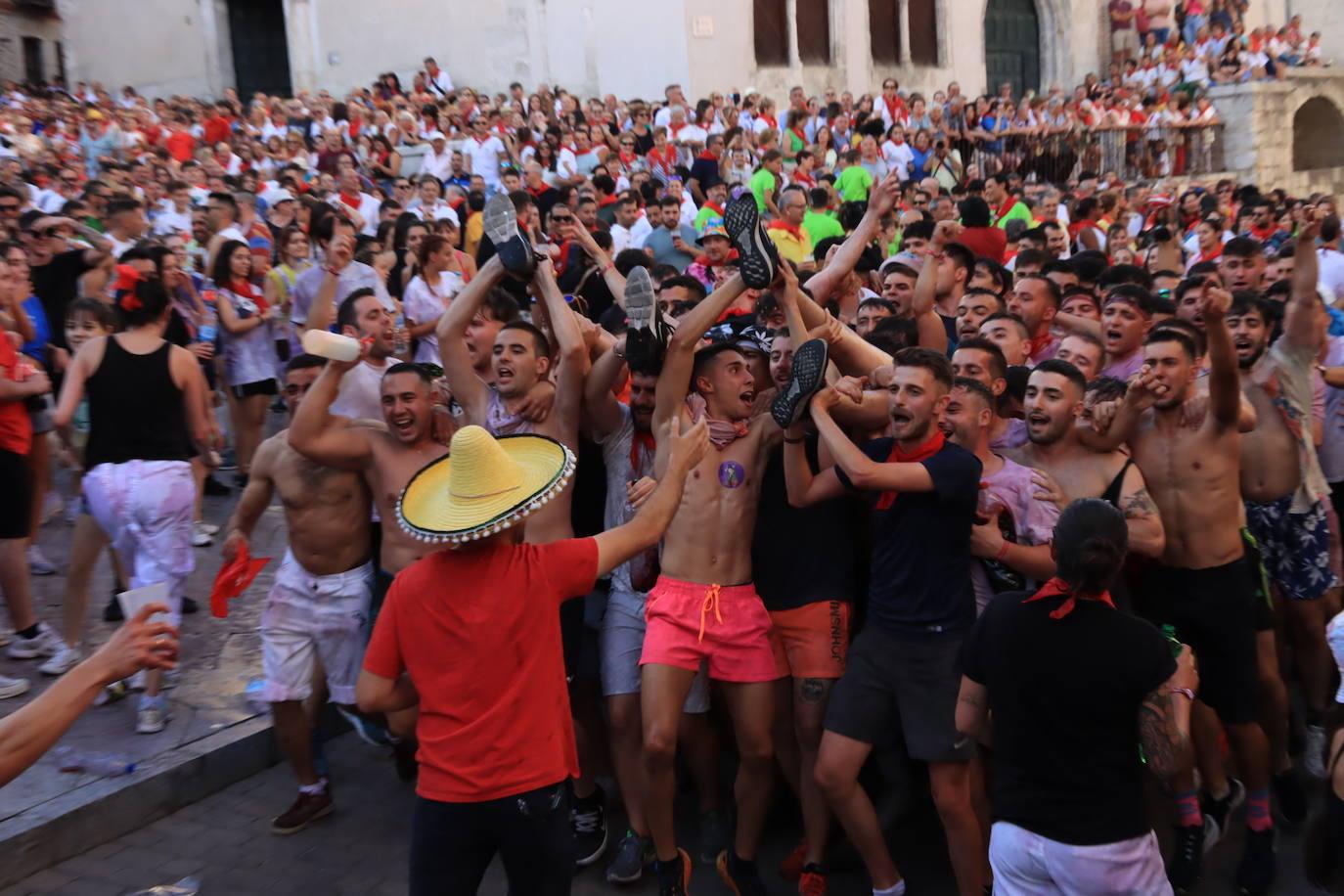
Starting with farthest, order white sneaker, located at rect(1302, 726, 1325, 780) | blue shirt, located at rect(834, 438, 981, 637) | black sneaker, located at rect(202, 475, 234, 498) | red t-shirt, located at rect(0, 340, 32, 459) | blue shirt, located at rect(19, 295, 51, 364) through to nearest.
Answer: black sneaker, located at rect(202, 475, 234, 498), blue shirt, located at rect(19, 295, 51, 364), red t-shirt, located at rect(0, 340, 32, 459), white sneaker, located at rect(1302, 726, 1325, 780), blue shirt, located at rect(834, 438, 981, 637)

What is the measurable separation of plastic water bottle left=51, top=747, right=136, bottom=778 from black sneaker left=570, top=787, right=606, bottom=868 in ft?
6.53

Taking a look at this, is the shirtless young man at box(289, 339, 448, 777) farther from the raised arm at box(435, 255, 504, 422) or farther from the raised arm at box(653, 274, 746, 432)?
the raised arm at box(653, 274, 746, 432)

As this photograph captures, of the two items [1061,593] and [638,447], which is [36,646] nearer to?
[638,447]

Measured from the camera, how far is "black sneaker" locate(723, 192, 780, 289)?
4.99 metres

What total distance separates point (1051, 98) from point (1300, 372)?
21454 mm

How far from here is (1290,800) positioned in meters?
5.55

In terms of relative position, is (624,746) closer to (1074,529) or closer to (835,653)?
(835,653)

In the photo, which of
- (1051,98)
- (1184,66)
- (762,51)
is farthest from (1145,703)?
(1184,66)

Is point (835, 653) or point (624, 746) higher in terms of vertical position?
point (835, 653)

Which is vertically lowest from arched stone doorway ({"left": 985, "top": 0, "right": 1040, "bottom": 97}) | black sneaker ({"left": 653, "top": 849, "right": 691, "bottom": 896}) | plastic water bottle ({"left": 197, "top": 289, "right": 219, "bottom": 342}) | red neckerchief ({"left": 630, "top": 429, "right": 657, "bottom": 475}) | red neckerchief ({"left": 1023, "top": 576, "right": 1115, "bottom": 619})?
black sneaker ({"left": 653, "top": 849, "right": 691, "bottom": 896})

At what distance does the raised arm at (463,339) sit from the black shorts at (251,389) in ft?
12.2

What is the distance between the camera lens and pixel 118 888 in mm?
5309

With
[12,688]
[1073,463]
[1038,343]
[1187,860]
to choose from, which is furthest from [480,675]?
A: [1038,343]

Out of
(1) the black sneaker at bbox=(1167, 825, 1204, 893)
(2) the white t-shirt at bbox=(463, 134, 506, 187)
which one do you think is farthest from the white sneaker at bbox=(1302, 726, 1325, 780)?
(2) the white t-shirt at bbox=(463, 134, 506, 187)
